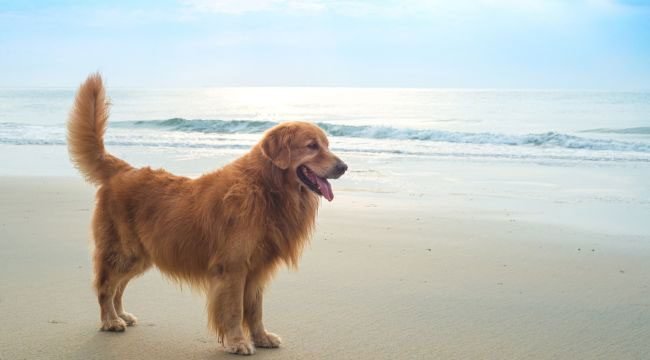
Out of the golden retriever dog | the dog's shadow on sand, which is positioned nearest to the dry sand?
the dog's shadow on sand

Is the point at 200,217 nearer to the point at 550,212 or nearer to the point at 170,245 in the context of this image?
the point at 170,245

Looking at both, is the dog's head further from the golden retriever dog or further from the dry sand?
the dry sand

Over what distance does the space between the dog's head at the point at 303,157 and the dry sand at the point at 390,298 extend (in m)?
1.04

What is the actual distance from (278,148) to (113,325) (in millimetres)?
1650

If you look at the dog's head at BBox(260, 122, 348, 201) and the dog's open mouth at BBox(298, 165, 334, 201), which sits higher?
the dog's head at BBox(260, 122, 348, 201)

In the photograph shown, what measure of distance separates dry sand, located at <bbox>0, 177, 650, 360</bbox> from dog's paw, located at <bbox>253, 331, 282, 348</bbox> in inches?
2.2

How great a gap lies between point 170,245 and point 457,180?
31.5 ft

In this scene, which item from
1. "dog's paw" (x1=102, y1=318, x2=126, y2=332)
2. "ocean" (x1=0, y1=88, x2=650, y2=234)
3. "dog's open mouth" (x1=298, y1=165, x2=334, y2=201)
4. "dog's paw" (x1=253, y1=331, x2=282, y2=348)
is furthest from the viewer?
"ocean" (x1=0, y1=88, x2=650, y2=234)

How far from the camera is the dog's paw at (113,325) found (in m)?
4.44

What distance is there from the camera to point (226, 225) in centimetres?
405

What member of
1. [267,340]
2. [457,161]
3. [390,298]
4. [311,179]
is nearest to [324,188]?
[311,179]

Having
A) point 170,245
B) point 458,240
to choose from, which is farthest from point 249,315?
point 458,240

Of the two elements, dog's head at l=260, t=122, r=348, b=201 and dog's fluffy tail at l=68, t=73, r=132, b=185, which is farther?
dog's fluffy tail at l=68, t=73, r=132, b=185

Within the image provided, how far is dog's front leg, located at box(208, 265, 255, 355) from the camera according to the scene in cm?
405
